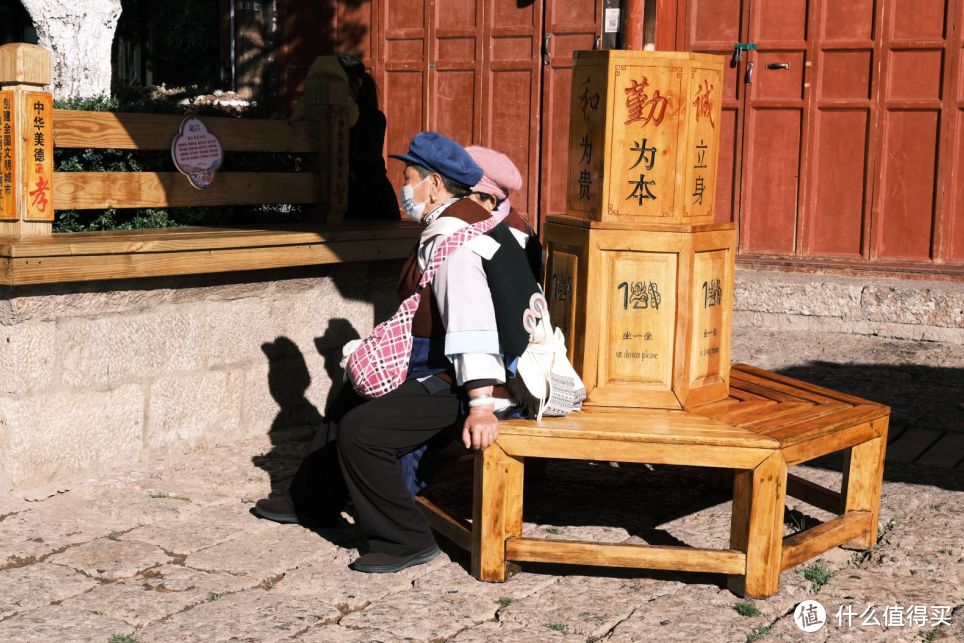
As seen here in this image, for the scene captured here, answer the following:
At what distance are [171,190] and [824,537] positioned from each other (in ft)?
10.4

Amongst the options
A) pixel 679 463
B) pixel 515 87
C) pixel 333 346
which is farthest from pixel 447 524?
pixel 515 87

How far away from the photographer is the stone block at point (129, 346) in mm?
4711

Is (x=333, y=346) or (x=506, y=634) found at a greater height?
(x=333, y=346)

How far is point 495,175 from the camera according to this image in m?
4.44

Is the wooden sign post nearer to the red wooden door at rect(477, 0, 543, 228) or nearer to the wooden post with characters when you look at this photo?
the wooden post with characters

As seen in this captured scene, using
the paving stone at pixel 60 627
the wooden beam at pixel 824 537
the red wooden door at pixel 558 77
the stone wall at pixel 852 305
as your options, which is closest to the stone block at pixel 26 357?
the paving stone at pixel 60 627

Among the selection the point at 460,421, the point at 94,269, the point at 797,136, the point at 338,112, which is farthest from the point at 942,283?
the point at 94,269

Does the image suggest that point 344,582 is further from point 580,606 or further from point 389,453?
point 580,606

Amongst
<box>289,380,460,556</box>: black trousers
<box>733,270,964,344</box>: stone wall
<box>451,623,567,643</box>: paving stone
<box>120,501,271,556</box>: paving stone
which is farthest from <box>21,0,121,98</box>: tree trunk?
<box>451,623,567,643</box>: paving stone

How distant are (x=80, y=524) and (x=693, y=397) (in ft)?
7.48

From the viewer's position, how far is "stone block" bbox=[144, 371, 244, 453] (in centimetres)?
508

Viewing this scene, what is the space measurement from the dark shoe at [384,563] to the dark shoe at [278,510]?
520 mm

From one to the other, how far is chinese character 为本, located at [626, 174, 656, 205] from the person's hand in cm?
88

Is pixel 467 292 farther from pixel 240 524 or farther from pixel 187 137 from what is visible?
pixel 187 137
